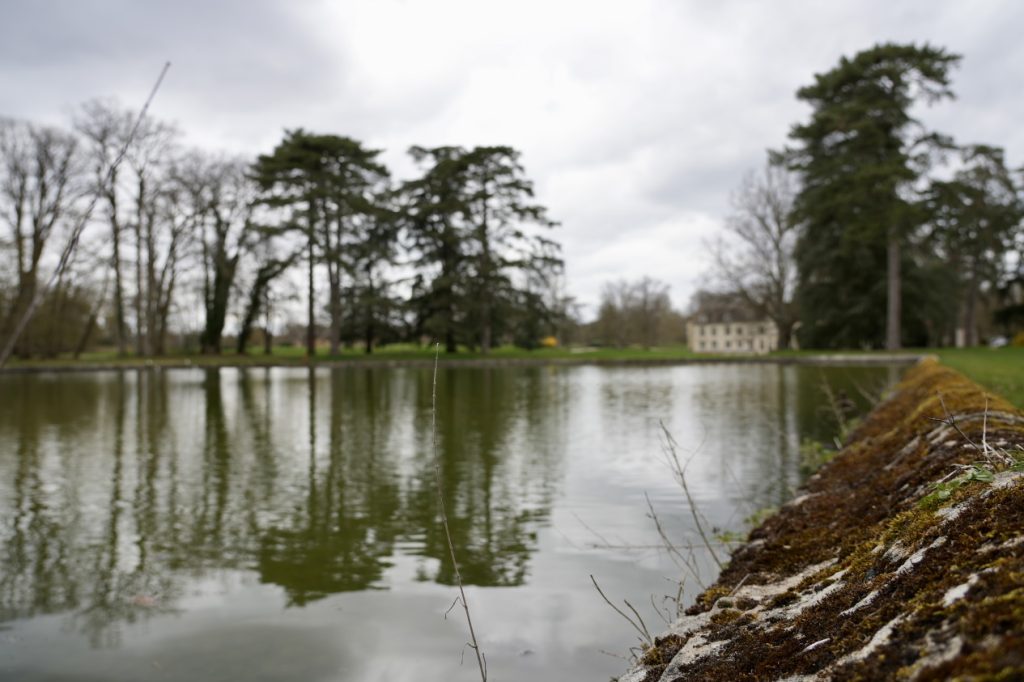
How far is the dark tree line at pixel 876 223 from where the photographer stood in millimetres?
33562

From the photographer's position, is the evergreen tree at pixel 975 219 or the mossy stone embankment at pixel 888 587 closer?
the mossy stone embankment at pixel 888 587

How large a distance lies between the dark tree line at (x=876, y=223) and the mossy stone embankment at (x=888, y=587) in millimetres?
32814

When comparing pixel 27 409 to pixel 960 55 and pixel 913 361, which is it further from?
pixel 960 55

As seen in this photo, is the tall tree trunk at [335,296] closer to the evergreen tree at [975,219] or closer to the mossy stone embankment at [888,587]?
the evergreen tree at [975,219]

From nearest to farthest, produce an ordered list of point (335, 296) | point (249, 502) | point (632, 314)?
point (249, 502), point (335, 296), point (632, 314)

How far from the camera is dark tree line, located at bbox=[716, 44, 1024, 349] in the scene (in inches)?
1321

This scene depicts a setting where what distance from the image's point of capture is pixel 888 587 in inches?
80.0

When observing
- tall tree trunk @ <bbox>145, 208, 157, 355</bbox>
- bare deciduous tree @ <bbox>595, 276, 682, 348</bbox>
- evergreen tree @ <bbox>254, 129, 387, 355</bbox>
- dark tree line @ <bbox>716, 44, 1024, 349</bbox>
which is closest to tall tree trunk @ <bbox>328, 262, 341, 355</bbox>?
evergreen tree @ <bbox>254, 129, 387, 355</bbox>

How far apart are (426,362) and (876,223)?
2302 centimetres

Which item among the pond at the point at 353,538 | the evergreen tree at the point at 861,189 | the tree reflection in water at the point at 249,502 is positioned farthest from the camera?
the evergreen tree at the point at 861,189

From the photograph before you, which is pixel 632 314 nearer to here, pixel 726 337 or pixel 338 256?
pixel 726 337

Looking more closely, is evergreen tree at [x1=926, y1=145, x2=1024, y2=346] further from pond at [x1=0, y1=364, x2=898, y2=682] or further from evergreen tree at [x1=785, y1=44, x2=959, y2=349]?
pond at [x1=0, y1=364, x2=898, y2=682]

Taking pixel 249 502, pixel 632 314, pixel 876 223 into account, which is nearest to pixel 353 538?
pixel 249 502

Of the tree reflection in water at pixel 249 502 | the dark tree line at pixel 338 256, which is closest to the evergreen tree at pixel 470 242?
the dark tree line at pixel 338 256
